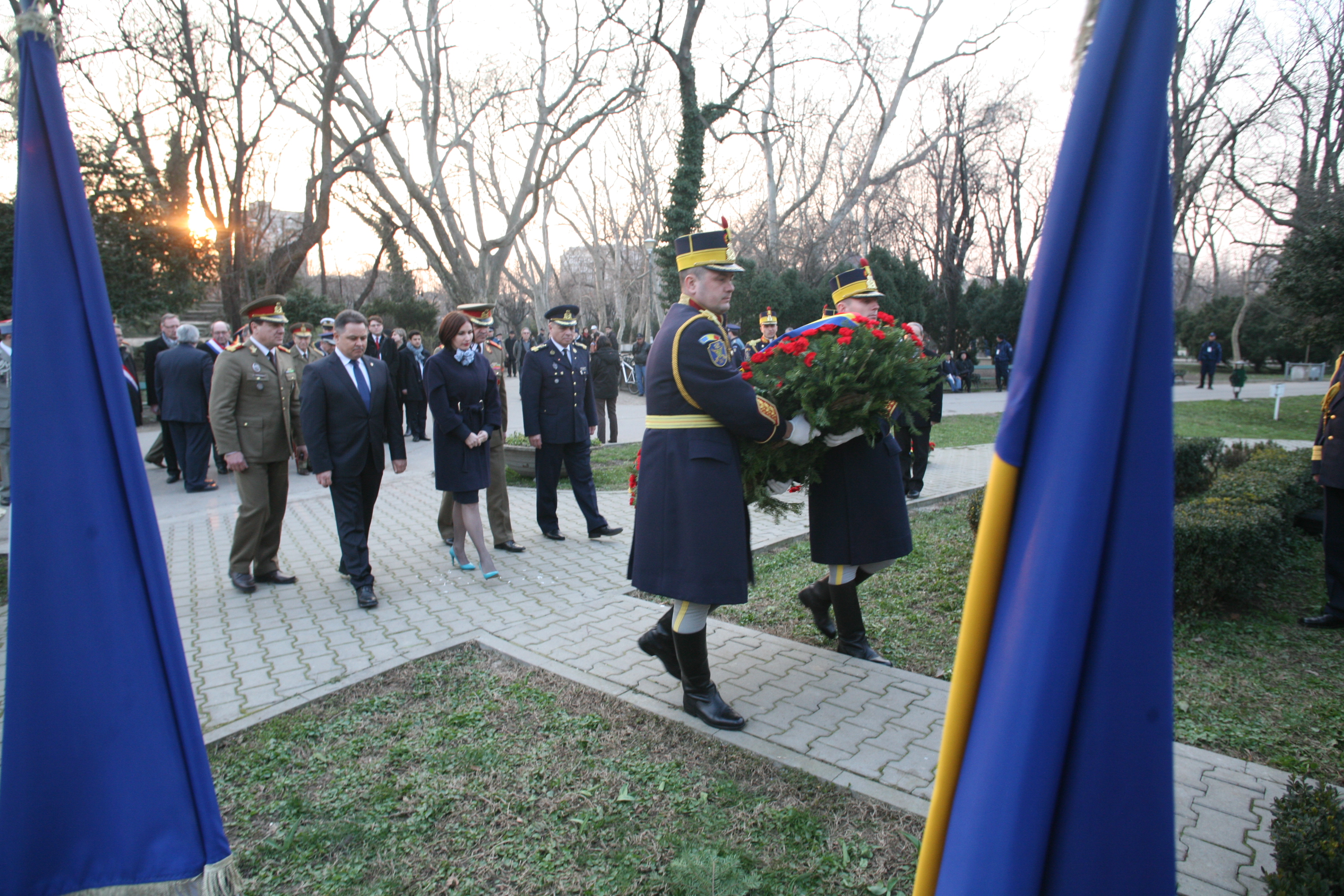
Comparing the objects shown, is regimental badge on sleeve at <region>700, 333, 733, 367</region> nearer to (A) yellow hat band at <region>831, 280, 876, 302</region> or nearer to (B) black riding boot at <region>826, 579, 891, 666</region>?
(B) black riding boot at <region>826, 579, 891, 666</region>

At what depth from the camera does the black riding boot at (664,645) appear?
389cm

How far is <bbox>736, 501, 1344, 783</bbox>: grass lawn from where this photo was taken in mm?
3418

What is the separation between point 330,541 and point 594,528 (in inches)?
101

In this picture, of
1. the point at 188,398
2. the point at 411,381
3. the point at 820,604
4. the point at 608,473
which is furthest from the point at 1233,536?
the point at 188,398

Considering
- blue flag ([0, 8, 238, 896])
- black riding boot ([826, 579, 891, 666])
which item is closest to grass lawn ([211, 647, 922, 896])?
blue flag ([0, 8, 238, 896])

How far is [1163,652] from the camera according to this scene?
143cm

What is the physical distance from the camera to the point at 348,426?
17.9ft

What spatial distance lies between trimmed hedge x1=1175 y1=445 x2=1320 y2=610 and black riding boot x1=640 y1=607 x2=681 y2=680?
323 centimetres

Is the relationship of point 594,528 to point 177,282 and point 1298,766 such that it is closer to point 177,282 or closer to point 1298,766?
point 1298,766

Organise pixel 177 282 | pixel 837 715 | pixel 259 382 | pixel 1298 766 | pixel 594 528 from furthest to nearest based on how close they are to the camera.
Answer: pixel 177 282
pixel 594 528
pixel 259 382
pixel 837 715
pixel 1298 766

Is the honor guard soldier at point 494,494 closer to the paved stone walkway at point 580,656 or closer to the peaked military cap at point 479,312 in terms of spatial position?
the peaked military cap at point 479,312

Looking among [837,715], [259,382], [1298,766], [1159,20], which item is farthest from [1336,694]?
[259,382]

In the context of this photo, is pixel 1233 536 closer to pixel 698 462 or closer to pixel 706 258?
pixel 698 462

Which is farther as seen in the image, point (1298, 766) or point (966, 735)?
point (1298, 766)
